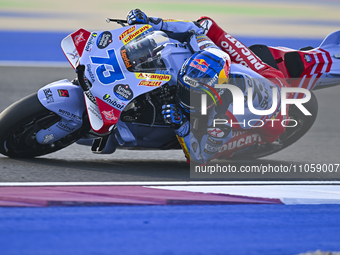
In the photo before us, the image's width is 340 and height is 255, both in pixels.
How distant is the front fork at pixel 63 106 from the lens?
3.68 metres

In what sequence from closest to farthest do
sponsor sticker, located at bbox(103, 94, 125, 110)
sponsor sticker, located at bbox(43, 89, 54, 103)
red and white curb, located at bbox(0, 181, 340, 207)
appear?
1. red and white curb, located at bbox(0, 181, 340, 207)
2. sponsor sticker, located at bbox(103, 94, 125, 110)
3. sponsor sticker, located at bbox(43, 89, 54, 103)

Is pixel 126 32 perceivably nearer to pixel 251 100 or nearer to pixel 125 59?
pixel 125 59

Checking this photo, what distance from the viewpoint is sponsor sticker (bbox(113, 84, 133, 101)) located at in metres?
3.46

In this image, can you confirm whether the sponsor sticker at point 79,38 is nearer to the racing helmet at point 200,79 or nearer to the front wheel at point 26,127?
the front wheel at point 26,127

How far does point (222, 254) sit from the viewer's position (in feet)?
7.45

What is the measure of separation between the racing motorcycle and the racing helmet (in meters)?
0.12

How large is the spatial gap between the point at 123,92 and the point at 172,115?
385 millimetres

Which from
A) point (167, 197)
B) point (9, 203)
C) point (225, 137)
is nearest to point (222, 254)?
point (167, 197)

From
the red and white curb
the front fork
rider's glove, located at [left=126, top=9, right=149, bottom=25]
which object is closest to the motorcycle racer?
rider's glove, located at [left=126, top=9, right=149, bottom=25]

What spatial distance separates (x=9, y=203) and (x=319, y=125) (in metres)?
5.50

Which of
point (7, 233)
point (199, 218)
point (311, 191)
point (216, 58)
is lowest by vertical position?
point (311, 191)

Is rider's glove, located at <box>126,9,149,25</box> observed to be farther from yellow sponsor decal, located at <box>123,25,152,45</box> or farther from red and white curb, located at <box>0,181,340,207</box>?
red and white curb, located at <box>0,181,340,207</box>

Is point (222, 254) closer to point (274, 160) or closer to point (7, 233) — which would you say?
point (7, 233)

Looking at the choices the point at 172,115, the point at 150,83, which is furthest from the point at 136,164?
the point at 150,83
